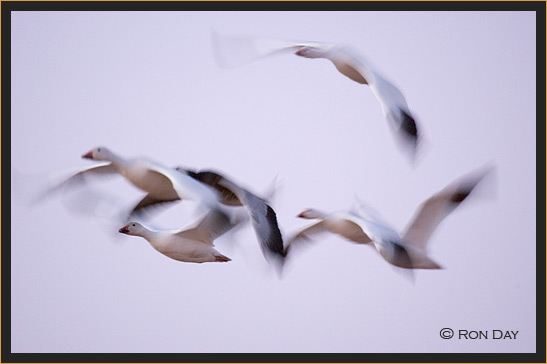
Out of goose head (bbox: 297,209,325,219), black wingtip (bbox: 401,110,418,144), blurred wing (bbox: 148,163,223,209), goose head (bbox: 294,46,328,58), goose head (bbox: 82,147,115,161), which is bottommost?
goose head (bbox: 297,209,325,219)

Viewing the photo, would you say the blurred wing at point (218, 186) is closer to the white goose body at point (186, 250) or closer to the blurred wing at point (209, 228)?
the blurred wing at point (209, 228)

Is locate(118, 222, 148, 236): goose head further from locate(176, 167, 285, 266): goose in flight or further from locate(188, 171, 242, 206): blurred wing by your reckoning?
locate(188, 171, 242, 206): blurred wing

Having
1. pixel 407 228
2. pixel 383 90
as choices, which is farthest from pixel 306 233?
pixel 383 90

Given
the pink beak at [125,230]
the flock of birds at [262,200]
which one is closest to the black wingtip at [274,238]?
the flock of birds at [262,200]

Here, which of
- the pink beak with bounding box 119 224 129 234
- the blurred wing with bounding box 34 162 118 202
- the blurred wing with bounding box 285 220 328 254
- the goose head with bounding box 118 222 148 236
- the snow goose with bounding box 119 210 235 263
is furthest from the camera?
the blurred wing with bounding box 285 220 328 254

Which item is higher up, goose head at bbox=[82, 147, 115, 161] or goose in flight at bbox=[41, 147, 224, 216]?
goose head at bbox=[82, 147, 115, 161]

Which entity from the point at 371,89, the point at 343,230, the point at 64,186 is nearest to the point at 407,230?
the point at 343,230

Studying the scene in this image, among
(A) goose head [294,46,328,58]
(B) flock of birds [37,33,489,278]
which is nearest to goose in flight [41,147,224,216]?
(B) flock of birds [37,33,489,278]
